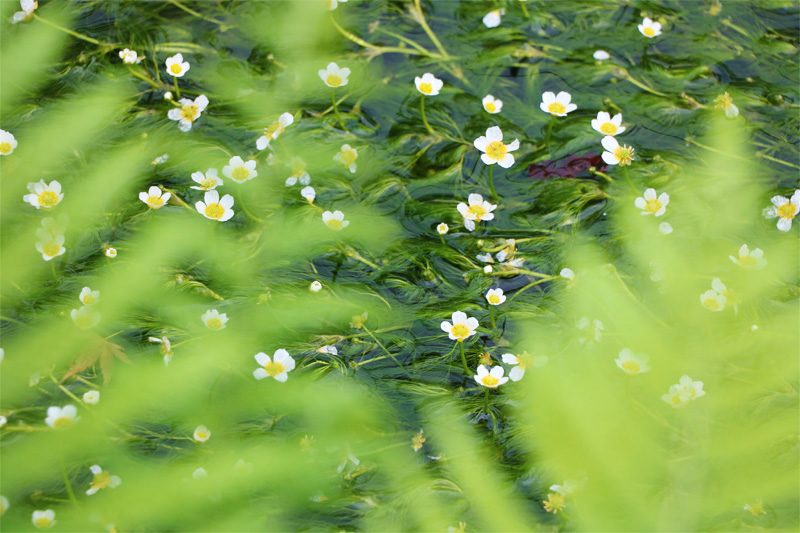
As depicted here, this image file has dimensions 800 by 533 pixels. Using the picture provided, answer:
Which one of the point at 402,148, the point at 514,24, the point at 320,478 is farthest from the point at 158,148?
the point at 514,24

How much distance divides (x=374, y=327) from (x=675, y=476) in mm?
1141

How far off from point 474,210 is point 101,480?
1.63 m

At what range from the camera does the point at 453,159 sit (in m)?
2.88

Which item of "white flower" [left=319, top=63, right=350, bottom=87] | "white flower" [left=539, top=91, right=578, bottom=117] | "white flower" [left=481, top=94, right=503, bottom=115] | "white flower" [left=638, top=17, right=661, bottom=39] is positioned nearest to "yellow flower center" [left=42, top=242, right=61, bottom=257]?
"white flower" [left=319, top=63, right=350, bottom=87]

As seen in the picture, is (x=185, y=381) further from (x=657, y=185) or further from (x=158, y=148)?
(x=657, y=185)

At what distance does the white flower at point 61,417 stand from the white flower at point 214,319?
50cm

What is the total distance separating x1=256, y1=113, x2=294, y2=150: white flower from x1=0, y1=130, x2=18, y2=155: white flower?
100cm

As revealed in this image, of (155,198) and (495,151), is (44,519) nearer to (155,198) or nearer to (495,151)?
(155,198)

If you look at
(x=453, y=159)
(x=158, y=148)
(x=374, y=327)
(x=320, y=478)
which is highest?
(x=158, y=148)

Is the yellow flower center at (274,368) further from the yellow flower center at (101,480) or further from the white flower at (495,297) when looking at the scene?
the white flower at (495,297)

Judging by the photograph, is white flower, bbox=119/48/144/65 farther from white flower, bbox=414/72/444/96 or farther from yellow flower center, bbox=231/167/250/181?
white flower, bbox=414/72/444/96

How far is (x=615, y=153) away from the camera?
2.67 m

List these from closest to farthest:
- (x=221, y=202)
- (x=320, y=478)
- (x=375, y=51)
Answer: (x=320, y=478) < (x=221, y=202) < (x=375, y=51)

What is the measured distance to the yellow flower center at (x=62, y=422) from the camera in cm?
212
